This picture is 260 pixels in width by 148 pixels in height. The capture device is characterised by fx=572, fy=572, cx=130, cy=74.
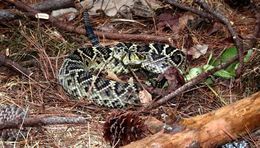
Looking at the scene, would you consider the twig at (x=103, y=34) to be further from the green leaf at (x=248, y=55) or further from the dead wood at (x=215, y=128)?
the dead wood at (x=215, y=128)

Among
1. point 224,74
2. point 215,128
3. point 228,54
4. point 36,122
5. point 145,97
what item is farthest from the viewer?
point 228,54

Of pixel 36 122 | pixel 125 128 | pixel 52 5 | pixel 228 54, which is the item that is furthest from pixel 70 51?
pixel 125 128

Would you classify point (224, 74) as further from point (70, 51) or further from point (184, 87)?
point (70, 51)

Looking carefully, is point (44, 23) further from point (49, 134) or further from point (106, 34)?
point (49, 134)

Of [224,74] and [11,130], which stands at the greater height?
[224,74]

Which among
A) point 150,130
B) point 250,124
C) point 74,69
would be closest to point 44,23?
point 74,69

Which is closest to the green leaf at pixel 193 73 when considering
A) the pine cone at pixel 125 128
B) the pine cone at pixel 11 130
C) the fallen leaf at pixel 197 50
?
the fallen leaf at pixel 197 50

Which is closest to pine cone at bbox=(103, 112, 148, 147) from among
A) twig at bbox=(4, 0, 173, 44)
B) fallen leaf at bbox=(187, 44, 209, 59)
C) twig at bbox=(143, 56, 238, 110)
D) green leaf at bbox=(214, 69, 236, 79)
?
twig at bbox=(143, 56, 238, 110)
